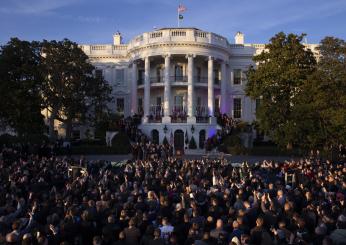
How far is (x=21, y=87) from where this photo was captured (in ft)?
121

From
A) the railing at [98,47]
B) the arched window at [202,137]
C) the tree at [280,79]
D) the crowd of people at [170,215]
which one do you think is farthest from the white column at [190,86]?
the crowd of people at [170,215]

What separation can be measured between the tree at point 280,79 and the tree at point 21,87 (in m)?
20.0

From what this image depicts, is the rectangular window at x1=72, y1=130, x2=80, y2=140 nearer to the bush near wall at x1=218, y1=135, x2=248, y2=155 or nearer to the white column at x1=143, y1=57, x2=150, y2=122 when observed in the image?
the white column at x1=143, y1=57, x2=150, y2=122

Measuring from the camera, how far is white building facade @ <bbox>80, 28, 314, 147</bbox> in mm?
41594

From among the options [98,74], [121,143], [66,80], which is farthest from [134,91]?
[121,143]

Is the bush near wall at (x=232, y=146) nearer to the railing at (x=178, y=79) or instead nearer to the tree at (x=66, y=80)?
the railing at (x=178, y=79)

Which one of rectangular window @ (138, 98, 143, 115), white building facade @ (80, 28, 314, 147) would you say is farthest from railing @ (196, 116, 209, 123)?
rectangular window @ (138, 98, 143, 115)

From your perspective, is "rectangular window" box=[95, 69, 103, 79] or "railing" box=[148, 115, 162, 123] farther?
"railing" box=[148, 115, 162, 123]

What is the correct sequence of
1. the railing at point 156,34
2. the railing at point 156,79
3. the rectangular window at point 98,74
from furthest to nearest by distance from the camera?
the railing at point 156,79 → the railing at point 156,34 → the rectangular window at point 98,74

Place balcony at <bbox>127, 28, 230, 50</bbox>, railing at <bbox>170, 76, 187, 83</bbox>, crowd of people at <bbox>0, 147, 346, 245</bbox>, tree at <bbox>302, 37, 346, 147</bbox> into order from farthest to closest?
railing at <bbox>170, 76, 187, 83</bbox> → balcony at <bbox>127, 28, 230, 50</bbox> → tree at <bbox>302, 37, 346, 147</bbox> → crowd of people at <bbox>0, 147, 346, 245</bbox>

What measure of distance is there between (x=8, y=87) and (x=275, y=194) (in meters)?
29.3

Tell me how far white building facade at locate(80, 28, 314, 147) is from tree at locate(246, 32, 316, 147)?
765 centimetres

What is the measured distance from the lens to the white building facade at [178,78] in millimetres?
41594

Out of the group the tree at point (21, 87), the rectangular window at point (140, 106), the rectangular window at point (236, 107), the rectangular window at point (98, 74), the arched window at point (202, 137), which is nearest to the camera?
the tree at point (21, 87)
